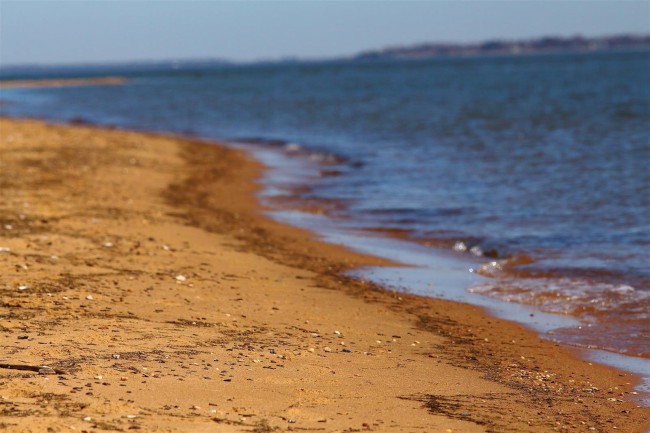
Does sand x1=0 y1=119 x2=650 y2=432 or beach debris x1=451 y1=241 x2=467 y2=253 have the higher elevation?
sand x1=0 y1=119 x2=650 y2=432

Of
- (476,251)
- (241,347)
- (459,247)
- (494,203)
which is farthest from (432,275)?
(494,203)

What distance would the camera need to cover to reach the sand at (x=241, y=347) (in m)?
5.10

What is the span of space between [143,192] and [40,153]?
5291 millimetres

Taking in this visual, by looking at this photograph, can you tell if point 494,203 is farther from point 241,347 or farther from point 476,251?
point 241,347

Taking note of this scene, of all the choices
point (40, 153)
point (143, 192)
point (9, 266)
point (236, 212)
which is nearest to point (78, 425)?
point (9, 266)

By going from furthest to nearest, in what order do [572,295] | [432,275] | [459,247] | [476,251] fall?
[459,247], [476,251], [432,275], [572,295]

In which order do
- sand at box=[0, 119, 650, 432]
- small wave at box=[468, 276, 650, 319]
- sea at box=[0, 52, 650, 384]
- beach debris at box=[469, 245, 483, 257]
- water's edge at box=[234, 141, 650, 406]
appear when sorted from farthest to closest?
beach debris at box=[469, 245, 483, 257], sea at box=[0, 52, 650, 384], small wave at box=[468, 276, 650, 319], water's edge at box=[234, 141, 650, 406], sand at box=[0, 119, 650, 432]

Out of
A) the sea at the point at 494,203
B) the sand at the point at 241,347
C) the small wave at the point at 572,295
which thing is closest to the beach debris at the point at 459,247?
the sea at the point at 494,203

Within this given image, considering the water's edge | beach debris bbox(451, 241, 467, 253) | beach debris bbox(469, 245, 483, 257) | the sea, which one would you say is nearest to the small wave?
the sea

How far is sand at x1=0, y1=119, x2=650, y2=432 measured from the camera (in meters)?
5.10

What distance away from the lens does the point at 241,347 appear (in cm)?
640

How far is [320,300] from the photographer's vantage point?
8305mm

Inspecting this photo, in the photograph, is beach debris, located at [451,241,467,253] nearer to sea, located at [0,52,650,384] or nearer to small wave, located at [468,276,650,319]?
sea, located at [0,52,650,384]

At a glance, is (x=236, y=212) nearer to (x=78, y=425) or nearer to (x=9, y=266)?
(x=9, y=266)
